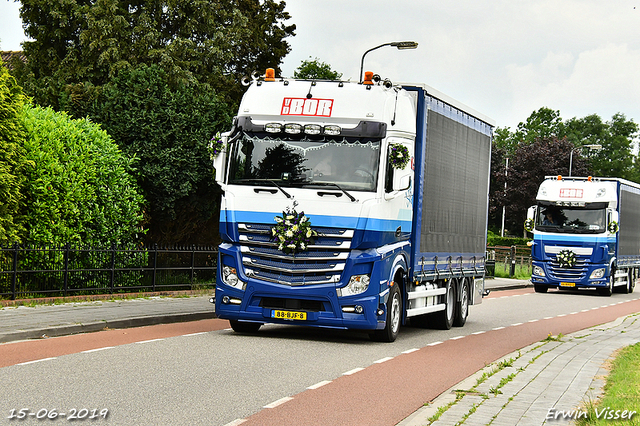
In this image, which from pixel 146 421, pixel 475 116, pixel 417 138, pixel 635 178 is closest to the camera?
pixel 146 421

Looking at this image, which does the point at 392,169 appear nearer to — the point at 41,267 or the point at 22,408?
the point at 22,408

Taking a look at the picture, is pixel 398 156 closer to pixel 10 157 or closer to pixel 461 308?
pixel 461 308

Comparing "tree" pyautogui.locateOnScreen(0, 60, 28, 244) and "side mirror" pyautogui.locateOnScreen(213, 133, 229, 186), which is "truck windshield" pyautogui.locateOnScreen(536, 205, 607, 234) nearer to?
"tree" pyautogui.locateOnScreen(0, 60, 28, 244)

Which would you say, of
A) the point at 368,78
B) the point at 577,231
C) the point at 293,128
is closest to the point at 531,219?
the point at 577,231

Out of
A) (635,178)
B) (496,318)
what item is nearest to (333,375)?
(496,318)

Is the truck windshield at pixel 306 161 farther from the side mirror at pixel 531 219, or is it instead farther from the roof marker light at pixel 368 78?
the side mirror at pixel 531 219

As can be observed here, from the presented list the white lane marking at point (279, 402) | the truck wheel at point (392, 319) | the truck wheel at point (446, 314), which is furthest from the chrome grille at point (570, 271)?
the white lane marking at point (279, 402)

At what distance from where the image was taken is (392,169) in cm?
1328

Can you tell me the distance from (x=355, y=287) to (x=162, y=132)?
11.5 m

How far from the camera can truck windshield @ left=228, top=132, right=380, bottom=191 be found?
13.2m

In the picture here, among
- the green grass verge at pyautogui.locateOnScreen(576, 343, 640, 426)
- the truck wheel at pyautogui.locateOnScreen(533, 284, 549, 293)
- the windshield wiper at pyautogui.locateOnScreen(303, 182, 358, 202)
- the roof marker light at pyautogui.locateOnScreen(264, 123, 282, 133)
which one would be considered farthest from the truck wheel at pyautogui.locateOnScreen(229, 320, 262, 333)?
the truck wheel at pyautogui.locateOnScreen(533, 284, 549, 293)

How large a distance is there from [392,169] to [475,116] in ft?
18.3

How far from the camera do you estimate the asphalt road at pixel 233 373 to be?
25.9 ft

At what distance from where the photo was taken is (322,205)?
1298cm
